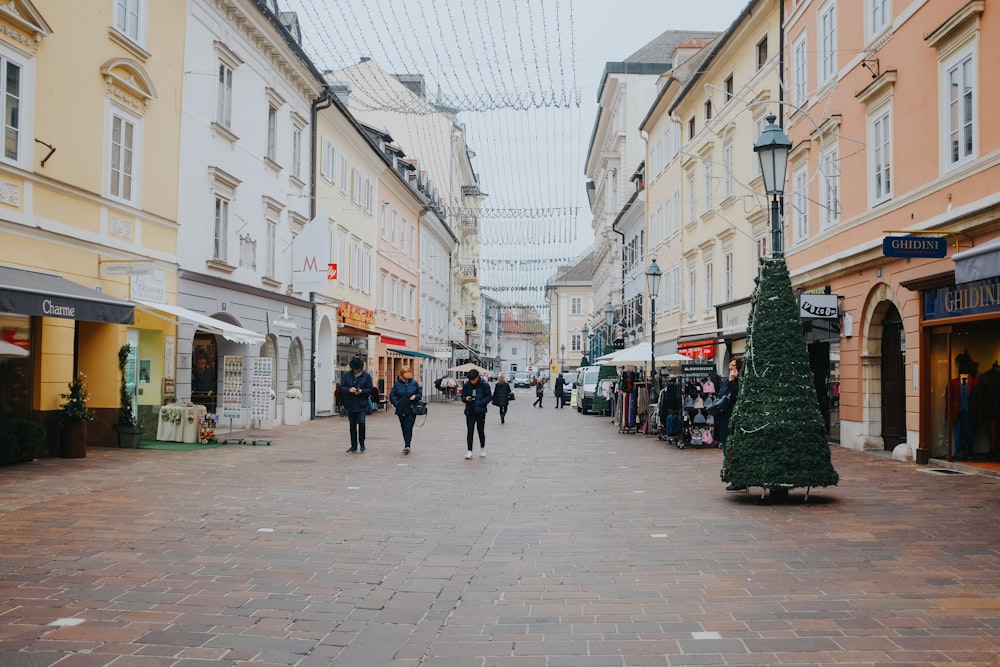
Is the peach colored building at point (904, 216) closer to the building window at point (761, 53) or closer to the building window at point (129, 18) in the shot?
the building window at point (761, 53)

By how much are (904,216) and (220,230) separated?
14.8 metres

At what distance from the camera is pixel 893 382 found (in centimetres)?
1689

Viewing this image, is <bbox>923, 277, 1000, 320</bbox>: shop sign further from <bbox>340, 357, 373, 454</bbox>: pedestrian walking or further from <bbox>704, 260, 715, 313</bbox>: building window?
<bbox>704, 260, 715, 313</bbox>: building window

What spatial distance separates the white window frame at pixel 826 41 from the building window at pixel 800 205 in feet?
7.87

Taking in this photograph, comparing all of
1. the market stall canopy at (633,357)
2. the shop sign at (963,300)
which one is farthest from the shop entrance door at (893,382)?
the market stall canopy at (633,357)

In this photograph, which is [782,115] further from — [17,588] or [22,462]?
[17,588]

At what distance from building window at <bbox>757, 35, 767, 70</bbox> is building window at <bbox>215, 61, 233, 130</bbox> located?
14.0 meters

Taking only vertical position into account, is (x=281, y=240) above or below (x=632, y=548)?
above

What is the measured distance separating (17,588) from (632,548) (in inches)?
181

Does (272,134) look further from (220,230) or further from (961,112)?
(961,112)

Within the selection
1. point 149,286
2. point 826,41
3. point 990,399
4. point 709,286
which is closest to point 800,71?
point 826,41

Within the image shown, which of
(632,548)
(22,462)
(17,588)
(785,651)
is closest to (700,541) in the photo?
(632,548)

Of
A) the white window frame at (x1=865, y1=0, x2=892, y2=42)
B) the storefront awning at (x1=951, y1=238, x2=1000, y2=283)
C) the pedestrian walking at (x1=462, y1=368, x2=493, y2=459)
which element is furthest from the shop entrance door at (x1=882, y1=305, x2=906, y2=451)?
the pedestrian walking at (x1=462, y1=368, x2=493, y2=459)

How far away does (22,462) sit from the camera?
13.2 m
